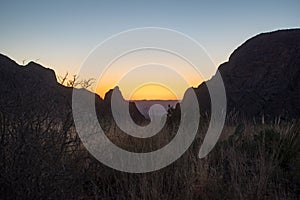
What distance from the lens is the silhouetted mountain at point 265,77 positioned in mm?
22281

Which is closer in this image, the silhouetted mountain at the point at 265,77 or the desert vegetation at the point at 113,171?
the desert vegetation at the point at 113,171

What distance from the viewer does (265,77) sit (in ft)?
82.0

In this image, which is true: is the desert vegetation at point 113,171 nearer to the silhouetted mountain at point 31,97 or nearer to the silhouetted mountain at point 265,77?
the silhouetted mountain at point 31,97

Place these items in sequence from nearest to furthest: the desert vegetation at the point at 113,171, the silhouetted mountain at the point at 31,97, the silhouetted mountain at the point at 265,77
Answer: the desert vegetation at the point at 113,171 → the silhouetted mountain at the point at 31,97 → the silhouetted mountain at the point at 265,77

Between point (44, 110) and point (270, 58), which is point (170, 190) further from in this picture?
point (270, 58)

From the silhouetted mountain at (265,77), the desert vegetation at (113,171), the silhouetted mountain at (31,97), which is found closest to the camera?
the desert vegetation at (113,171)

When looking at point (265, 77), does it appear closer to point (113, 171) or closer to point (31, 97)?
point (113, 171)

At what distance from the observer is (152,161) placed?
6.10m

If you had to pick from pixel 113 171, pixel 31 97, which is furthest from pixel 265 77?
pixel 31 97

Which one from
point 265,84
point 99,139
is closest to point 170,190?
point 99,139

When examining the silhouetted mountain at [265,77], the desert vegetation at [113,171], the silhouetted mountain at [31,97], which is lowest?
the desert vegetation at [113,171]

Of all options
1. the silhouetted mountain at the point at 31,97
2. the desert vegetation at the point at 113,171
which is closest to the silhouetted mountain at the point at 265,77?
the desert vegetation at the point at 113,171

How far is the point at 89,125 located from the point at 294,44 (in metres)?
23.4

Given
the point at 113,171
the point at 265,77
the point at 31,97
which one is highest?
the point at 265,77
